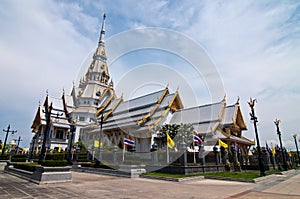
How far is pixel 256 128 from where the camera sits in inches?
672

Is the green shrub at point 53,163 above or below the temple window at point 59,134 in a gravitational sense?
below

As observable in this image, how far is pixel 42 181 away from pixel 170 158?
38.3ft

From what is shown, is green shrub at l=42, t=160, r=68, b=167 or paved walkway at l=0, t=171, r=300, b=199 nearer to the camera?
paved walkway at l=0, t=171, r=300, b=199

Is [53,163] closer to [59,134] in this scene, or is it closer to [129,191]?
[129,191]

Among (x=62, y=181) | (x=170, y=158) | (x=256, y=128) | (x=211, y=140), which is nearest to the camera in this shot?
(x=62, y=181)

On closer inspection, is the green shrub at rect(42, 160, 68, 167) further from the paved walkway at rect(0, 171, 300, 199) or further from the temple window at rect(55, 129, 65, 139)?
the temple window at rect(55, 129, 65, 139)

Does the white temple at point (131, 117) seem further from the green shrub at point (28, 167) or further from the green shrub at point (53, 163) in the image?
the green shrub at point (53, 163)

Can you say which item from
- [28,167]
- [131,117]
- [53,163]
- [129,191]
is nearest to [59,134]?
[131,117]

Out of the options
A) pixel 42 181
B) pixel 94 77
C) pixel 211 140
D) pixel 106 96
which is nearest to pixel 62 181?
pixel 42 181

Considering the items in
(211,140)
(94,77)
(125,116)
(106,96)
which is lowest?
(211,140)

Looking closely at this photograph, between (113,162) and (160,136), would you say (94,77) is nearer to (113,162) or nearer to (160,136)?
(160,136)

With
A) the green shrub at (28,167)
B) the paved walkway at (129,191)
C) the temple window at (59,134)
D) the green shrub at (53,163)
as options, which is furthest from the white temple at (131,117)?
the paved walkway at (129,191)

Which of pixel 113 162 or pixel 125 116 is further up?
pixel 125 116

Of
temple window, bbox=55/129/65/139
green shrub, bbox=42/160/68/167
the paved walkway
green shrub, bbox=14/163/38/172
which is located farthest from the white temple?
the paved walkway
